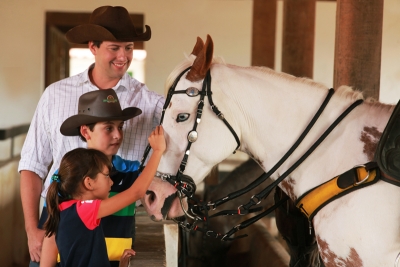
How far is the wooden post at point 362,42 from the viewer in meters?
2.56

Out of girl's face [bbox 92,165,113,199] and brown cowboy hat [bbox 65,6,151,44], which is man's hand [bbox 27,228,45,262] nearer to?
girl's face [bbox 92,165,113,199]

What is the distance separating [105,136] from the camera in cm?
220

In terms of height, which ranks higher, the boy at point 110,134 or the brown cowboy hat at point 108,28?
the brown cowboy hat at point 108,28

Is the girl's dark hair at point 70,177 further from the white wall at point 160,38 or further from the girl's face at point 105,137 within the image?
the white wall at point 160,38

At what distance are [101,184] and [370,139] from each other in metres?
0.93

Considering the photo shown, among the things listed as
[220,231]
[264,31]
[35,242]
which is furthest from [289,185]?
[264,31]

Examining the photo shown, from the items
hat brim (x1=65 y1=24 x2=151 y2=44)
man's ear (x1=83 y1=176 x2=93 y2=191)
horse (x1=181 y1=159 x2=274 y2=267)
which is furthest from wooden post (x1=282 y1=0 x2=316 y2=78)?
man's ear (x1=83 y1=176 x2=93 y2=191)

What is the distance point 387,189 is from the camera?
5.50 ft

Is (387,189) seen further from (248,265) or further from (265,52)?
(265,52)

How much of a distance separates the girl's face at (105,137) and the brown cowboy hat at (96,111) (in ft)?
0.14

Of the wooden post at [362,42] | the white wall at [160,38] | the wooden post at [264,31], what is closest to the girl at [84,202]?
the wooden post at [362,42]

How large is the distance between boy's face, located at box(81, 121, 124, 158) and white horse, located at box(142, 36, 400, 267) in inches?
12.6

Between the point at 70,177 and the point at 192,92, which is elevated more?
the point at 192,92

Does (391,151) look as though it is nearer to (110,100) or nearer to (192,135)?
(192,135)
